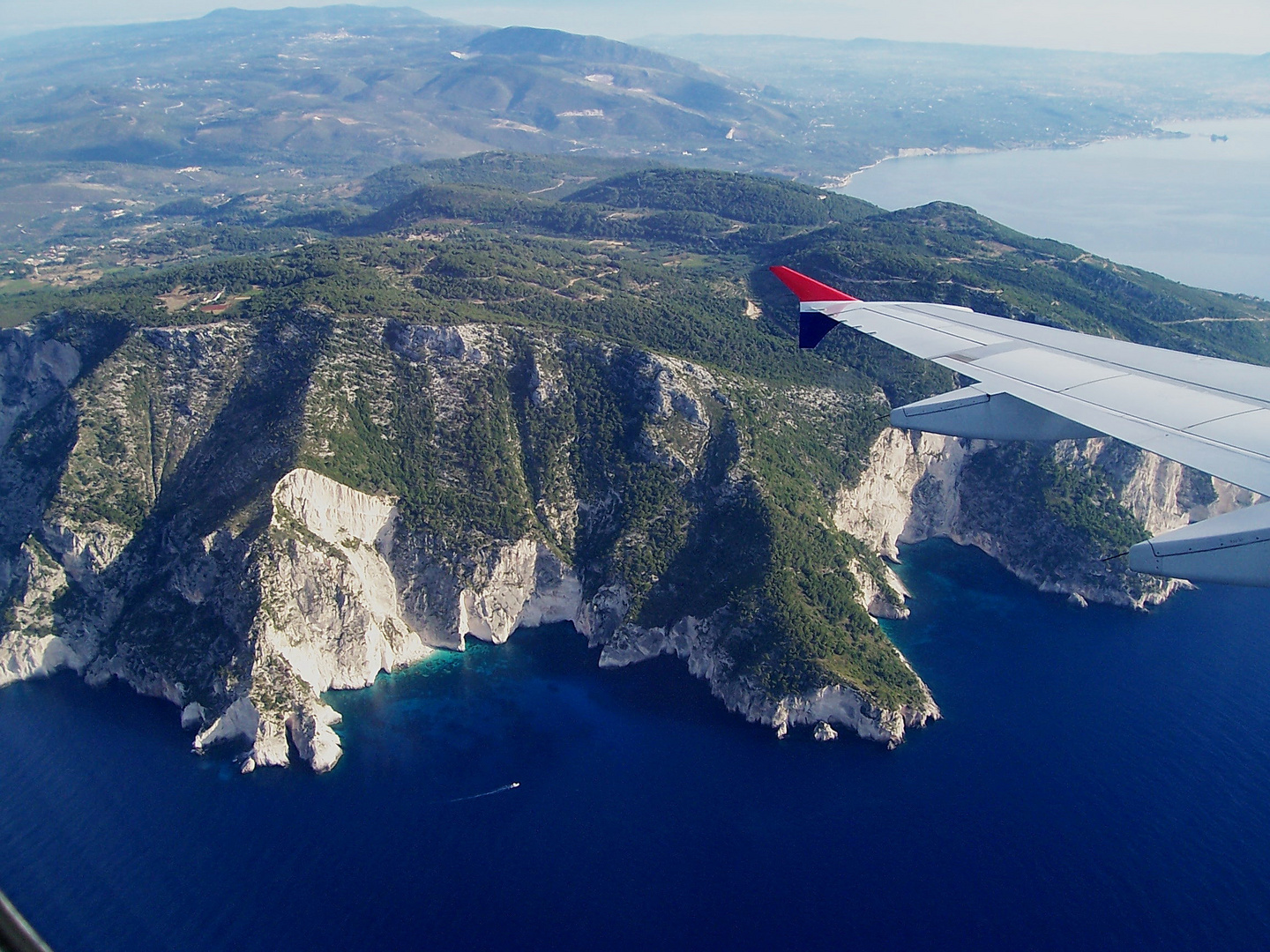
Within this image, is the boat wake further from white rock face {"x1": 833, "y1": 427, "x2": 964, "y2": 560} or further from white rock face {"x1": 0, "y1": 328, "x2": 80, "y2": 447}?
white rock face {"x1": 0, "y1": 328, "x2": 80, "y2": 447}

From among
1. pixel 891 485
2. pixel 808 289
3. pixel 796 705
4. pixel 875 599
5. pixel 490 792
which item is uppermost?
pixel 808 289

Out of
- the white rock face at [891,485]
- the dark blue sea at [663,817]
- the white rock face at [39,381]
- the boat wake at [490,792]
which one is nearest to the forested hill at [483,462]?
the white rock face at [39,381]

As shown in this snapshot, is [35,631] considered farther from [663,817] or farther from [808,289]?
[808,289]

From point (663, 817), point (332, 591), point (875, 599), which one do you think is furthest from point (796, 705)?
point (332, 591)

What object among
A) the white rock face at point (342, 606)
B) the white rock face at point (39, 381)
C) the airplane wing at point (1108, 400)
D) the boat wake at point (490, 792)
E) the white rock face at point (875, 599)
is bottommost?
the white rock face at point (875, 599)

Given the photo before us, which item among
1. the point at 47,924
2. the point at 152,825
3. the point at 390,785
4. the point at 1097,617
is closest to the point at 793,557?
the point at 1097,617

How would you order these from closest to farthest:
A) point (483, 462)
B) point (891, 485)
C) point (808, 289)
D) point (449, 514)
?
point (808, 289), point (449, 514), point (483, 462), point (891, 485)

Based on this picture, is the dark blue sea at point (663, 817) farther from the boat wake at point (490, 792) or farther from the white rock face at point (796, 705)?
the white rock face at point (796, 705)
